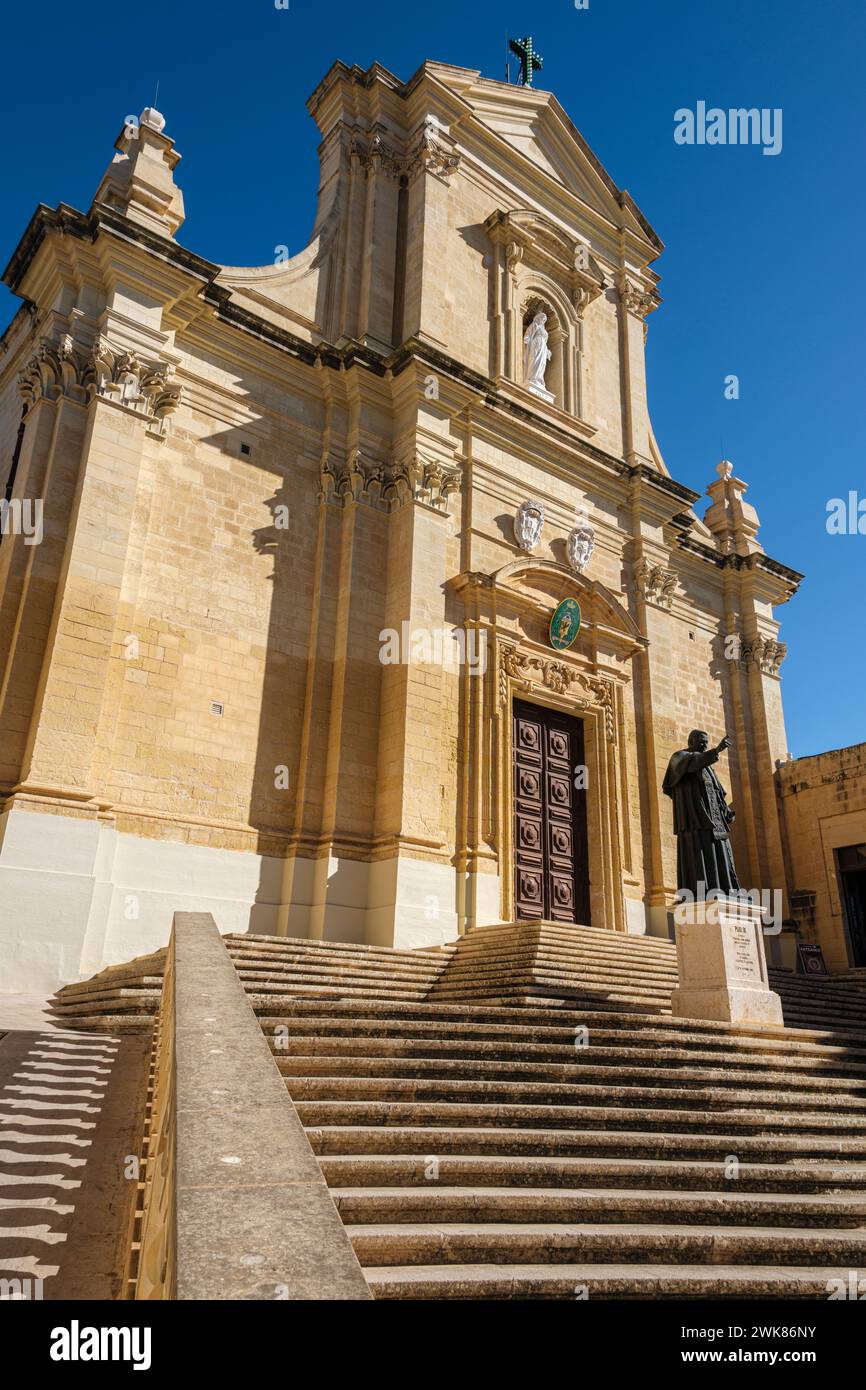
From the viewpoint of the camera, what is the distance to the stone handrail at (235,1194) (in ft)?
6.35

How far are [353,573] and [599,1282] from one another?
12.2m

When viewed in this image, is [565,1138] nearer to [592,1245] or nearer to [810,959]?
[592,1245]

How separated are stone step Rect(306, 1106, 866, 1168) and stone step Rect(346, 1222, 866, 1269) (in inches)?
25.3

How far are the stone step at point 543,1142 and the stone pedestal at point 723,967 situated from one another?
3102 millimetres

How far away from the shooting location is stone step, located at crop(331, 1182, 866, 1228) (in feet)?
12.6

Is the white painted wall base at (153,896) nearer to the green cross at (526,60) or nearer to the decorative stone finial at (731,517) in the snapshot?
the decorative stone finial at (731,517)

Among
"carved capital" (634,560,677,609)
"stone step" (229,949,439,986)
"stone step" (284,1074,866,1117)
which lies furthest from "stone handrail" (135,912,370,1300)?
"carved capital" (634,560,677,609)

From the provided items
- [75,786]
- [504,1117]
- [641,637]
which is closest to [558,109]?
[641,637]

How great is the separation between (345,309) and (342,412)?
2339 millimetres

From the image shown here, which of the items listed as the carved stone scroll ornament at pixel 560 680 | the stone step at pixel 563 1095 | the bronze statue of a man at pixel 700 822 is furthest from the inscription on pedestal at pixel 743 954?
the carved stone scroll ornament at pixel 560 680

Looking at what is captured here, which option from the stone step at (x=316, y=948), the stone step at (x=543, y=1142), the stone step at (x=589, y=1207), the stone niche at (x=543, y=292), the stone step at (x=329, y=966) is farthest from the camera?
the stone niche at (x=543, y=292)

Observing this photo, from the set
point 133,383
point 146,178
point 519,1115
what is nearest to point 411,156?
point 146,178
